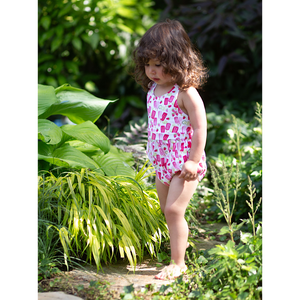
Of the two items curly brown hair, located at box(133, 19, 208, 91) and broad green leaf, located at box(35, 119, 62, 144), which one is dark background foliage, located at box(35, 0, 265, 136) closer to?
broad green leaf, located at box(35, 119, 62, 144)

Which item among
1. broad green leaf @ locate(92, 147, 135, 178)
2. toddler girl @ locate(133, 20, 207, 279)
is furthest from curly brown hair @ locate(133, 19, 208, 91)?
broad green leaf @ locate(92, 147, 135, 178)

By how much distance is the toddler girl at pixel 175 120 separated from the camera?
6.15 feet

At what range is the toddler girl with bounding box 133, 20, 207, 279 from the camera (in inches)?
73.9

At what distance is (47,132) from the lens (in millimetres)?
2404

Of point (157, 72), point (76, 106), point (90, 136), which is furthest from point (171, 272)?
point (76, 106)

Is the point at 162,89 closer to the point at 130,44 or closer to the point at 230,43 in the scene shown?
the point at 230,43

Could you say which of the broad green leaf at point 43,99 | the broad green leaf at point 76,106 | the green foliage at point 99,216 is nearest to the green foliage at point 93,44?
the broad green leaf at point 76,106

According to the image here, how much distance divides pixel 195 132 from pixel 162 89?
0.36 metres

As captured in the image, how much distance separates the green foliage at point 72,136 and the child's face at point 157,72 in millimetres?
847

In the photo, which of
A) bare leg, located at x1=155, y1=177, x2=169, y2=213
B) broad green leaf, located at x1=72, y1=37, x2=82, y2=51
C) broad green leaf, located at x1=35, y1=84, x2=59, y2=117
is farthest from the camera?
broad green leaf, located at x1=72, y1=37, x2=82, y2=51

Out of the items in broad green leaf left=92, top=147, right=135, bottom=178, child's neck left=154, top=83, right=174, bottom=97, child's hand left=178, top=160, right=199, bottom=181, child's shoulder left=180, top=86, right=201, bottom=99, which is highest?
child's neck left=154, top=83, right=174, bottom=97

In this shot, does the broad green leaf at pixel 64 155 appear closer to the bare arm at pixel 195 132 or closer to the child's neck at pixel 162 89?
the child's neck at pixel 162 89

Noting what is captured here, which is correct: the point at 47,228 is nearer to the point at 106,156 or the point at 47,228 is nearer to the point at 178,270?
the point at 178,270
